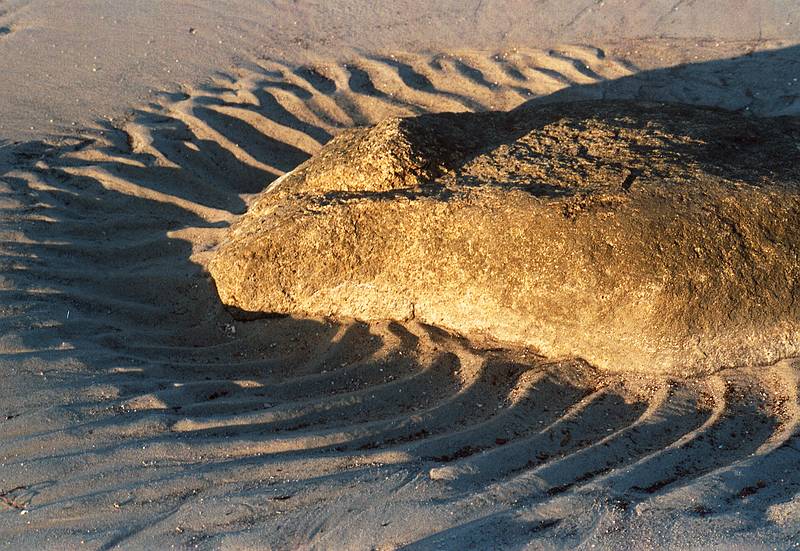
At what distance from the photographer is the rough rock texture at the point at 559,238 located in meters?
3.64

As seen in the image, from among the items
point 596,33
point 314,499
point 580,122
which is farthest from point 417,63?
point 314,499

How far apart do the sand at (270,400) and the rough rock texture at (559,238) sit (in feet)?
0.54

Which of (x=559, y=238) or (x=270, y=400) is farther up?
(x=559, y=238)

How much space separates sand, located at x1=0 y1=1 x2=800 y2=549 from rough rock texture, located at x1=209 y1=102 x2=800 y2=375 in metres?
0.16

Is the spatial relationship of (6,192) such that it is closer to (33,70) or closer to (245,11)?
(33,70)

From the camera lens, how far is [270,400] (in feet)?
11.8

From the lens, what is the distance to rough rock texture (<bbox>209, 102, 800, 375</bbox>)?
3643 mm

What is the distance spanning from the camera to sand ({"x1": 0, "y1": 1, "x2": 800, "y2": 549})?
2770mm

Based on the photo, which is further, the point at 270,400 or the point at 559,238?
the point at 559,238

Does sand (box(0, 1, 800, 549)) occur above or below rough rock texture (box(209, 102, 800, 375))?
below

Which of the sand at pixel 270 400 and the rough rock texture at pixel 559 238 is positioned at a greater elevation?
the rough rock texture at pixel 559 238

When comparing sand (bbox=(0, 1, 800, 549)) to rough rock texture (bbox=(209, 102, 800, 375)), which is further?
rough rock texture (bbox=(209, 102, 800, 375))

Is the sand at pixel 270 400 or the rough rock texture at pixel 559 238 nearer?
the sand at pixel 270 400

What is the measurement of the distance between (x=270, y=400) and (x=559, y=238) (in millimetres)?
1505
